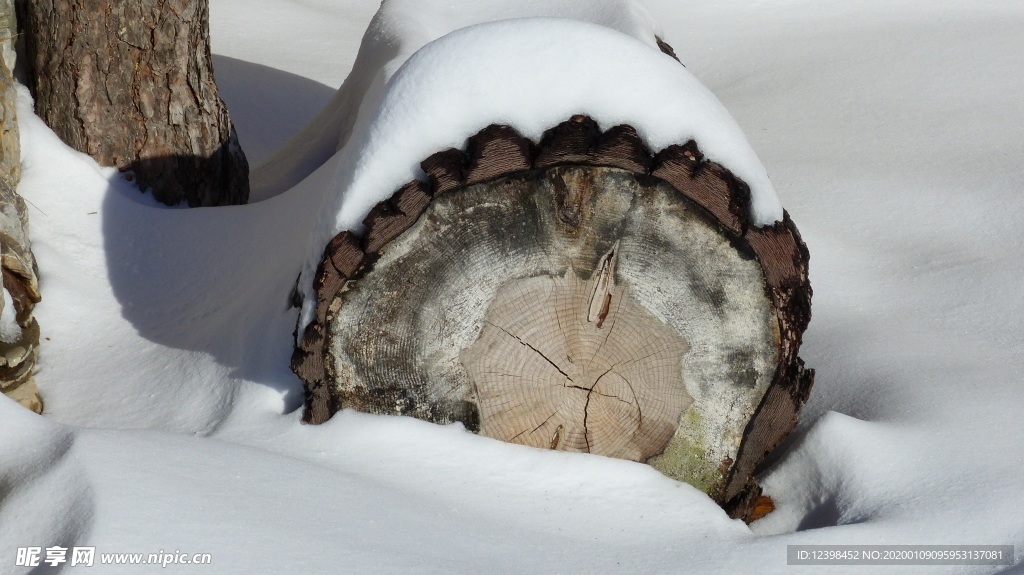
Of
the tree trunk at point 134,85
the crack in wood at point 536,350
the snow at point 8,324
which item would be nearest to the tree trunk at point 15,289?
the snow at point 8,324

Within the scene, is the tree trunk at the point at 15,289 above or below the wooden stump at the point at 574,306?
below

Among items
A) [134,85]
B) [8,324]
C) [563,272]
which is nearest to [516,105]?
[563,272]

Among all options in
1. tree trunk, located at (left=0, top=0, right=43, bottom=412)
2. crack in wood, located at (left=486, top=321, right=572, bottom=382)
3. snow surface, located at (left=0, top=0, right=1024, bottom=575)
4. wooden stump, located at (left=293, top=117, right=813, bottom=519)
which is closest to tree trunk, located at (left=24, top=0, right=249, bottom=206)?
snow surface, located at (left=0, top=0, right=1024, bottom=575)

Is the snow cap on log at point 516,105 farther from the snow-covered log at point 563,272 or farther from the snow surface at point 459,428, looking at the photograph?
the snow surface at point 459,428

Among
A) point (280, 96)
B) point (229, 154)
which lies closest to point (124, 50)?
point (229, 154)

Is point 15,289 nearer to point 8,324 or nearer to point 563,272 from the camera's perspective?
point 8,324

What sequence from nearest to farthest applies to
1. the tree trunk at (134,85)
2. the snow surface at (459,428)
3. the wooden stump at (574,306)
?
the snow surface at (459,428) < the wooden stump at (574,306) < the tree trunk at (134,85)

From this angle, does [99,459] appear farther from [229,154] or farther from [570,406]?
[229,154]

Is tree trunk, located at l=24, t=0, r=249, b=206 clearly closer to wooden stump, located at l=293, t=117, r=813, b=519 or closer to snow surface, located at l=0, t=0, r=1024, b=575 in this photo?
snow surface, located at l=0, t=0, r=1024, b=575
